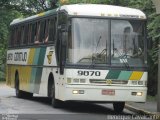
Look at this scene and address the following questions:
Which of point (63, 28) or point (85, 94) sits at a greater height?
point (63, 28)

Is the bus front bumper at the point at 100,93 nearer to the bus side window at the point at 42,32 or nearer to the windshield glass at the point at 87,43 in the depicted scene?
the windshield glass at the point at 87,43

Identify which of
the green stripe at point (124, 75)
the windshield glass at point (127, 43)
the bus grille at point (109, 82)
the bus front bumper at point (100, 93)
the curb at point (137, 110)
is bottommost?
the curb at point (137, 110)

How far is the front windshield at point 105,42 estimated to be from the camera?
1758 cm

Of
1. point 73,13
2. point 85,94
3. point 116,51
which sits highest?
point 73,13

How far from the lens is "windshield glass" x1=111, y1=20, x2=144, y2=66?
17.8 metres

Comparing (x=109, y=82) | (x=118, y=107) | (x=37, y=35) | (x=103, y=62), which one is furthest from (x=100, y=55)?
(x=37, y=35)

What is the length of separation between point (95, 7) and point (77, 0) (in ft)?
42.0

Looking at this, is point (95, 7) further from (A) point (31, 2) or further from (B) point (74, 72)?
(A) point (31, 2)

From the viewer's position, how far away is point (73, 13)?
1783cm

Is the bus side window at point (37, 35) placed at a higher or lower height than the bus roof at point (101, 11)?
lower

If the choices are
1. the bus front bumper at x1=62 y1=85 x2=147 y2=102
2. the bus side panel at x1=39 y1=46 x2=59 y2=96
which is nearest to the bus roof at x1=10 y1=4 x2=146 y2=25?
the bus side panel at x1=39 y1=46 x2=59 y2=96

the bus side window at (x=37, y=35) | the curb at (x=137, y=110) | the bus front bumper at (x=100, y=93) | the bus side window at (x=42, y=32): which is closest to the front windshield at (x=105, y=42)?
the bus front bumper at (x=100, y=93)

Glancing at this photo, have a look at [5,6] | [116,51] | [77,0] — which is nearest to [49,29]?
[116,51]

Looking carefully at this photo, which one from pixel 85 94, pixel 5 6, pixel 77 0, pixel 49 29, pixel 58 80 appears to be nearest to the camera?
pixel 85 94
